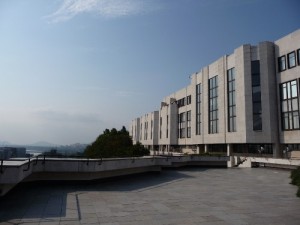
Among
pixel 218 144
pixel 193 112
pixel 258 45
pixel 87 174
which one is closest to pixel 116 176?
pixel 87 174

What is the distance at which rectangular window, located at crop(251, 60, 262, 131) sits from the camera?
44.1 m

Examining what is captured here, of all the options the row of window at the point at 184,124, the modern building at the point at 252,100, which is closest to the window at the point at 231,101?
the modern building at the point at 252,100

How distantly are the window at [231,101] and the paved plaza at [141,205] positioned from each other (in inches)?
1297

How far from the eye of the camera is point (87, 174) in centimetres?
1567

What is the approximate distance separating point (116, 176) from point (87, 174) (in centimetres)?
305

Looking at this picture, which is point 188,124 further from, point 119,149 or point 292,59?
point 292,59

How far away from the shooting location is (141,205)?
454 inches

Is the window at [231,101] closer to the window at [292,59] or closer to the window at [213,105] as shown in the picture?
the window at [213,105]

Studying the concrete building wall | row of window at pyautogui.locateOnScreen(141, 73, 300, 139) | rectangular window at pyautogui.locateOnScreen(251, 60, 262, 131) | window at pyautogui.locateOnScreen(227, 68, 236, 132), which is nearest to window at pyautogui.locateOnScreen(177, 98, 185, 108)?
row of window at pyautogui.locateOnScreen(141, 73, 300, 139)

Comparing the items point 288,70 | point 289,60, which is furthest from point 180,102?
point 289,60

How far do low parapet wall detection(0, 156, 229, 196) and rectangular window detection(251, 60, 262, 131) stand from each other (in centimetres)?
2735

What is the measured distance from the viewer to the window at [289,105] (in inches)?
1555

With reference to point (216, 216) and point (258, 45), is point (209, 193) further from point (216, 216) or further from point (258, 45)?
point (258, 45)

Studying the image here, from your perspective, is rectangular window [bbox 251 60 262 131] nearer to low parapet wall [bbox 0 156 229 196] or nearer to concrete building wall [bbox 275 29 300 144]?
concrete building wall [bbox 275 29 300 144]
